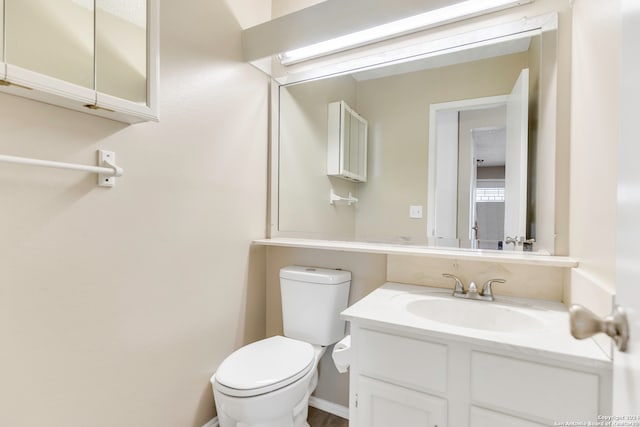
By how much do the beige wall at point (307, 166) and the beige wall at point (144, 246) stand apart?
17cm

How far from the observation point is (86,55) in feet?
3.22

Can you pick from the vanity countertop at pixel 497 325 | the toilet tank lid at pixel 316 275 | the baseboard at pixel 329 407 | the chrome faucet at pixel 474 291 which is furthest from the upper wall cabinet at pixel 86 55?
the baseboard at pixel 329 407

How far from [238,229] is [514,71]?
1.53 m

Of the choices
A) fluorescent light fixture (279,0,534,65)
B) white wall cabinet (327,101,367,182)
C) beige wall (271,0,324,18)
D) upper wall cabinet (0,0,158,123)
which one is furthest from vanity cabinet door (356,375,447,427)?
beige wall (271,0,324,18)

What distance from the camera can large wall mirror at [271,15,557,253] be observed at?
→ 1.28 metres

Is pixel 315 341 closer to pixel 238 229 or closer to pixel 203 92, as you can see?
pixel 238 229

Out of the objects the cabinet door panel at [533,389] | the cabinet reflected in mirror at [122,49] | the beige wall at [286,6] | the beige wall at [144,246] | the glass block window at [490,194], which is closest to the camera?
the cabinet door panel at [533,389]

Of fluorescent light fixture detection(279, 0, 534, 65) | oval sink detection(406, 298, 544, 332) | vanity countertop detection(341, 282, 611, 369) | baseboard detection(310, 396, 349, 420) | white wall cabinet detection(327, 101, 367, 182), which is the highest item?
fluorescent light fixture detection(279, 0, 534, 65)

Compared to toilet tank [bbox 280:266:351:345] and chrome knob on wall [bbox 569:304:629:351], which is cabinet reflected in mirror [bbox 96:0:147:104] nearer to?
toilet tank [bbox 280:266:351:345]

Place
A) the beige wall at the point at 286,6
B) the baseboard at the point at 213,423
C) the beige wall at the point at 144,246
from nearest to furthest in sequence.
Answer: the beige wall at the point at 144,246, the baseboard at the point at 213,423, the beige wall at the point at 286,6

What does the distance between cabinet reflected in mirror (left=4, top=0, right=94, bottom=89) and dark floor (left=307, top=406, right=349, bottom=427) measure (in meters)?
1.81

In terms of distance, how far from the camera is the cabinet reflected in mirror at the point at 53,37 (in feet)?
2.76

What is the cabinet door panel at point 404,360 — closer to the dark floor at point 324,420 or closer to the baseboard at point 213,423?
the dark floor at point 324,420

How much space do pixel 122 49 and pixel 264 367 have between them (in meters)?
1.35
